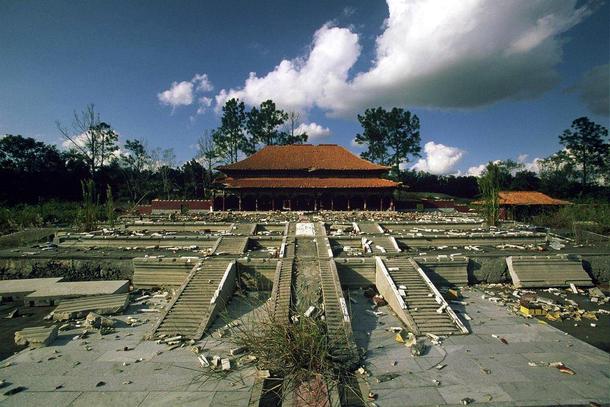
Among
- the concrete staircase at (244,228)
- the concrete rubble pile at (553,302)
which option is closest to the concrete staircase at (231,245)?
the concrete staircase at (244,228)

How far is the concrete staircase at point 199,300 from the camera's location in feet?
31.0

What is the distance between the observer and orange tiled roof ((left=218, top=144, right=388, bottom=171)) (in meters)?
31.7

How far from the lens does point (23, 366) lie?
7.53 meters

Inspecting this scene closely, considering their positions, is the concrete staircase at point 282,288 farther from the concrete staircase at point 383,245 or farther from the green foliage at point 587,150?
the green foliage at point 587,150

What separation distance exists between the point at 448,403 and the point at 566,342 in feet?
15.9

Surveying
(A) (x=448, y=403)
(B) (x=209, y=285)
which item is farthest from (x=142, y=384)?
(A) (x=448, y=403)

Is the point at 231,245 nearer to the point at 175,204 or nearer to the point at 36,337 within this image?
the point at 36,337

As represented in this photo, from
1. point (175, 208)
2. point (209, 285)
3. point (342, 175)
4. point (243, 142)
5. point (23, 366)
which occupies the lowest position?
point (23, 366)

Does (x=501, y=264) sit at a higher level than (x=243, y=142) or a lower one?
lower

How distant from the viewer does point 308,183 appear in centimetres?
3012

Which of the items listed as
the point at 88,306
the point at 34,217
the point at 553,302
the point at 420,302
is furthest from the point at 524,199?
the point at 34,217

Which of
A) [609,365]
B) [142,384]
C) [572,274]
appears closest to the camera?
[142,384]

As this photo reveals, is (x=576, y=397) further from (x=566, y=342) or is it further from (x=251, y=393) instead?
(x=251, y=393)

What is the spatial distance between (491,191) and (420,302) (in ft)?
44.3
